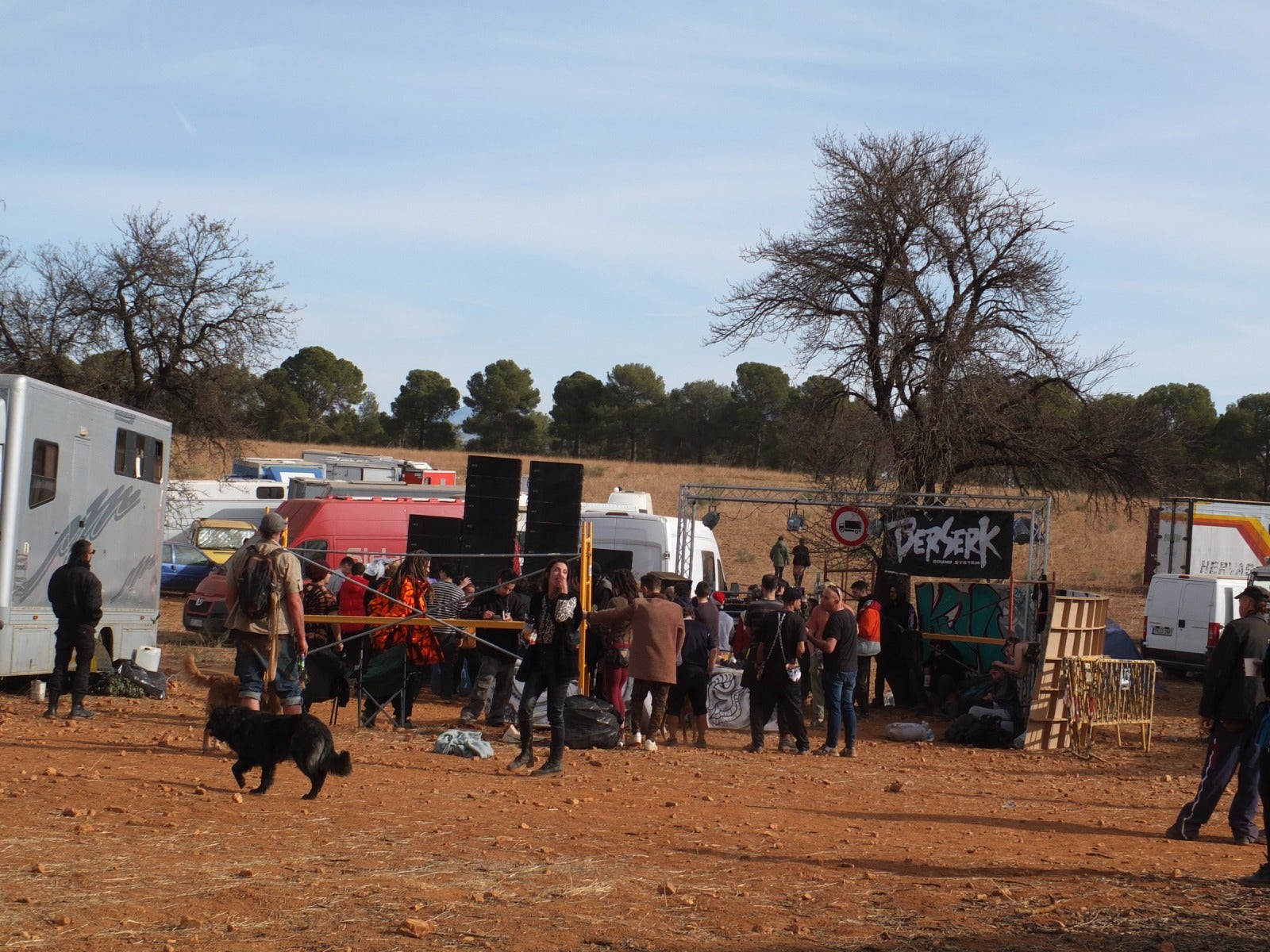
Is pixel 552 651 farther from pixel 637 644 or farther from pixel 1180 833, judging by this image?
pixel 1180 833

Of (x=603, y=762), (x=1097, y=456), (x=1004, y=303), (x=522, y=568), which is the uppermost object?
(x=1004, y=303)

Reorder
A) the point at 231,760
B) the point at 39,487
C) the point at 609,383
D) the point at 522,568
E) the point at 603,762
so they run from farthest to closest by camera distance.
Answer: the point at 609,383 → the point at 522,568 → the point at 39,487 → the point at 603,762 → the point at 231,760

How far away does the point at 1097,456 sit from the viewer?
2378 cm

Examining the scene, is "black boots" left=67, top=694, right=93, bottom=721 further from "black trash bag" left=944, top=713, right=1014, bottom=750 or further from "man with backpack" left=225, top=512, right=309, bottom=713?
"black trash bag" left=944, top=713, right=1014, bottom=750

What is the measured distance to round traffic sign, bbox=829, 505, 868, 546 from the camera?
1931 cm

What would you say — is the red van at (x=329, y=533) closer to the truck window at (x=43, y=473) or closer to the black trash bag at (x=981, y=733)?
the truck window at (x=43, y=473)

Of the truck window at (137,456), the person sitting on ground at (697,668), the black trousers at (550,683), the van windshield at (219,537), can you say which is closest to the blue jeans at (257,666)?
the black trousers at (550,683)

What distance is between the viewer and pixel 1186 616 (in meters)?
21.6

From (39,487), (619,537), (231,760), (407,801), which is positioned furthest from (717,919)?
(619,537)

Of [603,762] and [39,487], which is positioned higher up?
[39,487]

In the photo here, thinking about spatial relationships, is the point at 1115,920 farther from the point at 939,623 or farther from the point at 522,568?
the point at 939,623

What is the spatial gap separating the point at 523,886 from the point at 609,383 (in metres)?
73.2

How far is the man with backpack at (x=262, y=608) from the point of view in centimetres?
969

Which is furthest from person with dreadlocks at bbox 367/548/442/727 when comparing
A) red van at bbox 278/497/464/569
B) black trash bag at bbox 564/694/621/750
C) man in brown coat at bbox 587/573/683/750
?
red van at bbox 278/497/464/569
